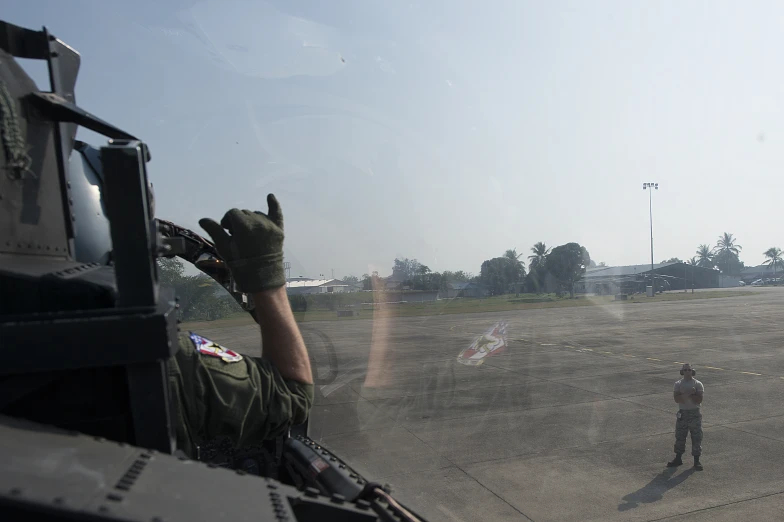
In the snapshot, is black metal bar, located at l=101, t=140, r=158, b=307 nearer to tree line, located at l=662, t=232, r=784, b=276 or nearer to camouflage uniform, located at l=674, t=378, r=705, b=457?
camouflage uniform, located at l=674, t=378, r=705, b=457

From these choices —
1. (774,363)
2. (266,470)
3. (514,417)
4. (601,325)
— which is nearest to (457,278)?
(601,325)

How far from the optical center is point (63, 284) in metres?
1.51

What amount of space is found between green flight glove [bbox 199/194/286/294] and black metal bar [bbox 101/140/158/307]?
0.51m

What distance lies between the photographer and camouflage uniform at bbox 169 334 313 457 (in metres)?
1.93

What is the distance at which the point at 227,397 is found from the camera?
1991 mm

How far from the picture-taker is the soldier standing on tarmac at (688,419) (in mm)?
8058

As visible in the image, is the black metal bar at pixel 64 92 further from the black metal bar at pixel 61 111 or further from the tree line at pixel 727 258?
the tree line at pixel 727 258

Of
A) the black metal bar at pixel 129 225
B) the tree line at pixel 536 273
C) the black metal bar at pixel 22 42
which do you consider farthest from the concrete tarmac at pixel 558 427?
the tree line at pixel 536 273

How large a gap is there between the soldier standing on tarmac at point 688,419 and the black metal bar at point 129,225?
806 centimetres

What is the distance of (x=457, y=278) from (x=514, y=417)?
4045 centimetres

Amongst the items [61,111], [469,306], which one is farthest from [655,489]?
[469,306]

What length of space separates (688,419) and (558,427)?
2188mm

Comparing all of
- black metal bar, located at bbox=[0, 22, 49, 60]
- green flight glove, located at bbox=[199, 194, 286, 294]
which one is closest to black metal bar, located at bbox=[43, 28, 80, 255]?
black metal bar, located at bbox=[0, 22, 49, 60]

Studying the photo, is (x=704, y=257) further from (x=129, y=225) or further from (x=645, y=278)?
(x=129, y=225)
